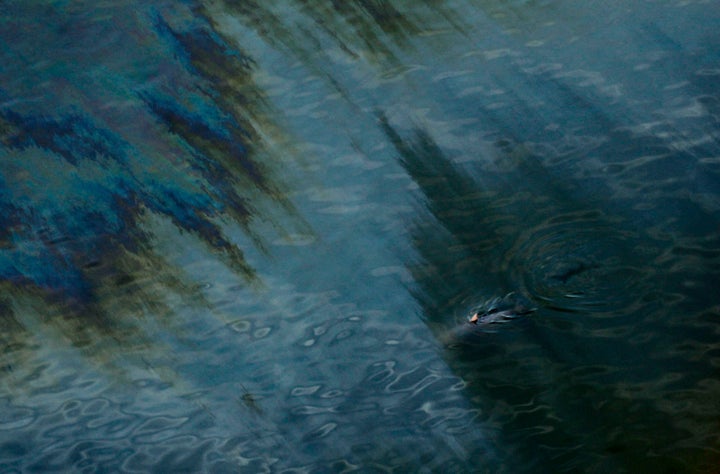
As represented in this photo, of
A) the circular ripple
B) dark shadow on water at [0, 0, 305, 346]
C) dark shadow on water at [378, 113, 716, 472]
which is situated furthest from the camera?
dark shadow on water at [0, 0, 305, 346]

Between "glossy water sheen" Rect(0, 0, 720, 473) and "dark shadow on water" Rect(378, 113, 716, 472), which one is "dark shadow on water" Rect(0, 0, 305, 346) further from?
"dark shadow on water" Rect(378, 113, 716, 472)

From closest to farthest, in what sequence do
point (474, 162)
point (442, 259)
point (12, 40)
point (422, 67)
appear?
point (442, 259) → point (474, 162) → point (422, 67) → point (12, 40)

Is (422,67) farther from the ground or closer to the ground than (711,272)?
farther from the ground

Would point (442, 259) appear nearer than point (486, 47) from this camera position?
Yes

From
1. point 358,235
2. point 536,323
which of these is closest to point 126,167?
point 358,235

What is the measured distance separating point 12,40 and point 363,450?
96cm

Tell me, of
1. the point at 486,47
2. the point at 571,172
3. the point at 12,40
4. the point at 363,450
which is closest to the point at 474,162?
the point at 571,172

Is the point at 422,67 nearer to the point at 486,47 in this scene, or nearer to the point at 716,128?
the point at 486,47

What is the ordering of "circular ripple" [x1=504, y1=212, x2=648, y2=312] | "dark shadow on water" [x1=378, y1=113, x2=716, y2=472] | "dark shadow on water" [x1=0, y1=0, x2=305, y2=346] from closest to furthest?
"dark shadow on water" [x1=378, y1=113, x2=716, y2=472]
"circular ripple" [x1=504, y1=212, x2=648, y2=312]
"dark shadow on water" [x1=0, y1=0, x2=305, y2=346]

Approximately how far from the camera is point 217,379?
42.4 inches

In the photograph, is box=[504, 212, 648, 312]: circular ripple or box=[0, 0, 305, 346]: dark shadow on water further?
box=[0, 0, 305, 346]: dark shadow on water

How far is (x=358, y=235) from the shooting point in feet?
3.89

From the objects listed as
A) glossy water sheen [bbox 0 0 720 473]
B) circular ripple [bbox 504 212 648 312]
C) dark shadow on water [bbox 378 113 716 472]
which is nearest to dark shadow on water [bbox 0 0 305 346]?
glossy water sheen [bbox 0 0 720 473]

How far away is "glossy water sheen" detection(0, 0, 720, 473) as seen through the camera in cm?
98
